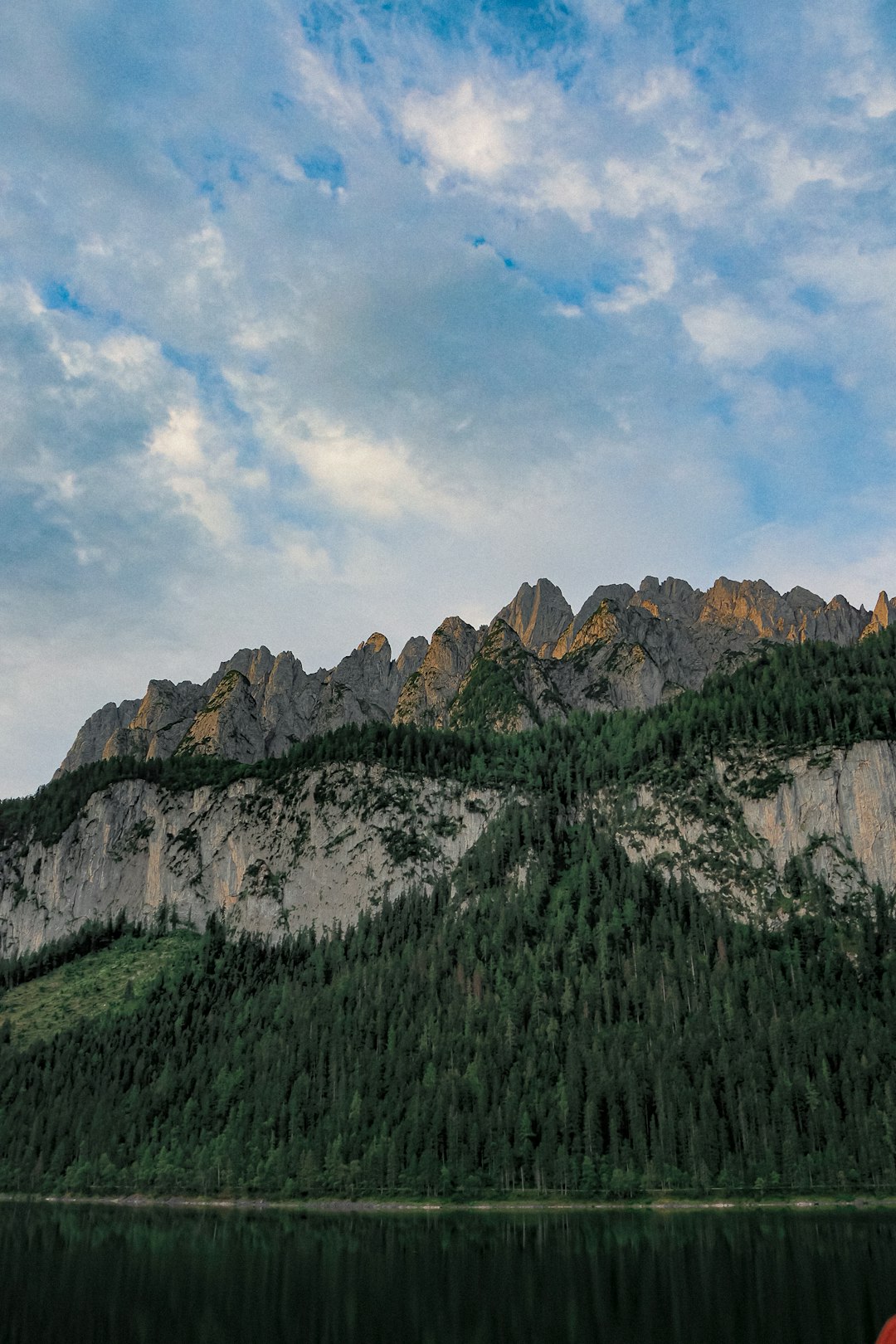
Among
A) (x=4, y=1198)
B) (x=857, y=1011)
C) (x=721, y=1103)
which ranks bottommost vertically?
(x=4, y=1198)

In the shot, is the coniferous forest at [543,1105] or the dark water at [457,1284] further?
the coniferous forest at [543,1105]

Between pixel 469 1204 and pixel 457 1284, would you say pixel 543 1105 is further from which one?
pixel 457 1284

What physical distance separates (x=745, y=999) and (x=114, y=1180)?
4471 inches

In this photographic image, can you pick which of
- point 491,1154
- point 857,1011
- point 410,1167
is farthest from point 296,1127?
point 857,1011

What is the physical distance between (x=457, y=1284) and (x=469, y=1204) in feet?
293

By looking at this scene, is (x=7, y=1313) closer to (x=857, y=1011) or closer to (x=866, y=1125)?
(x=866, y=1125)

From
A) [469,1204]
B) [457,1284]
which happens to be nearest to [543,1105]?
[469,1204]

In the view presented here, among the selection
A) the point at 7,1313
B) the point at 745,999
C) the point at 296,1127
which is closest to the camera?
the point at 7,1313

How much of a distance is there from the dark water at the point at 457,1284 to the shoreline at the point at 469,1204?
87.3 feet

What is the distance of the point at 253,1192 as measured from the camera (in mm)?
166500

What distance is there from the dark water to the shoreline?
26.6m

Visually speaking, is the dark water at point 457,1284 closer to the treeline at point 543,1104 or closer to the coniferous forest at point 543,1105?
the treeline at point 543,1104

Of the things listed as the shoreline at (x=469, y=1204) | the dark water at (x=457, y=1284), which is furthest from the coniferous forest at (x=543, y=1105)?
the dark water at (x=457, y=1284)

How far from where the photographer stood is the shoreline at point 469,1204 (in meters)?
139
